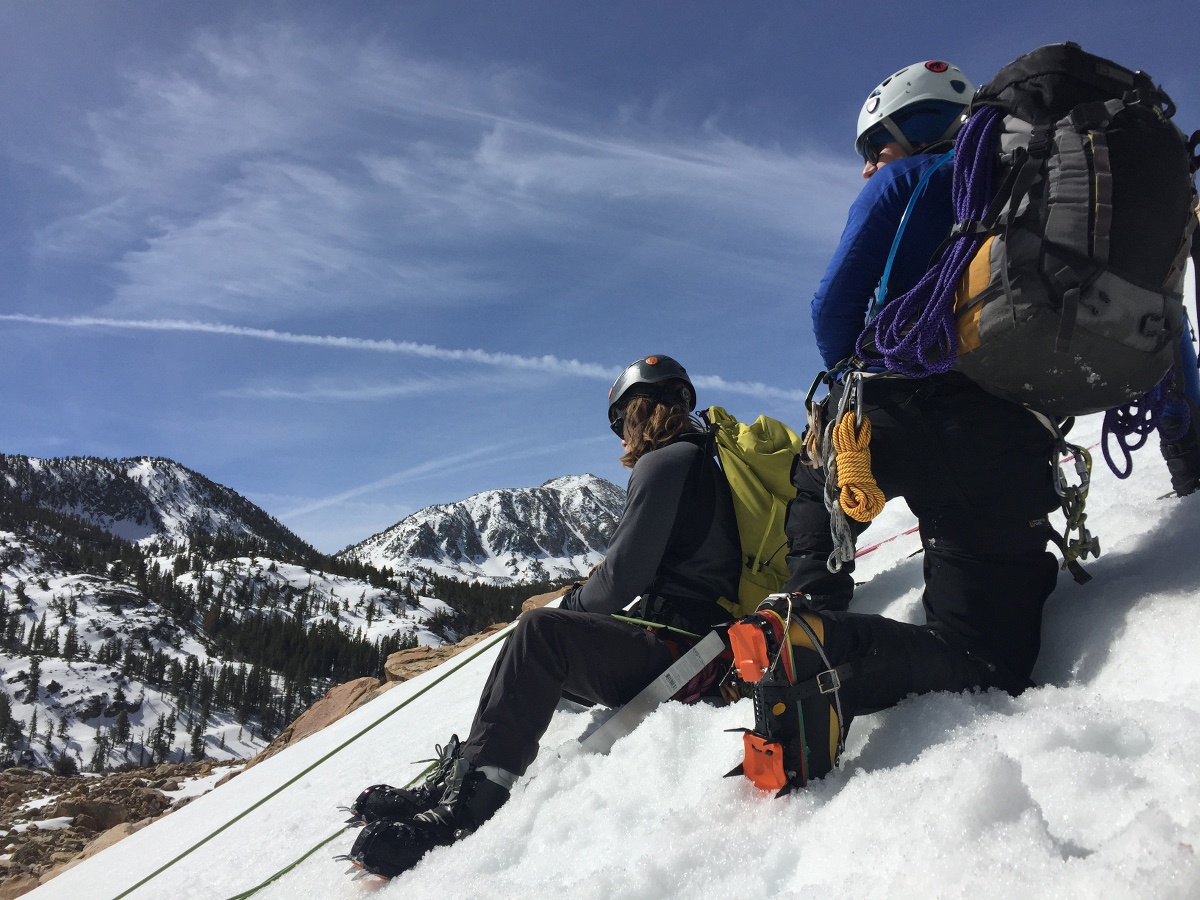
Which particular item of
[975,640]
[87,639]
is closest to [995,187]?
[975,640]

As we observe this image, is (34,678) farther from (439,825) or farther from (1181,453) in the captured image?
(1181,453)

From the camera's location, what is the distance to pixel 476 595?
190000 mm

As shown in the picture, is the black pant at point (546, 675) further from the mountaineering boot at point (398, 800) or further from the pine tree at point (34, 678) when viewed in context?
the pine tree at point (34, 678)

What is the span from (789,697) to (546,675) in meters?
1.54

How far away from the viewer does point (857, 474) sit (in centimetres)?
308

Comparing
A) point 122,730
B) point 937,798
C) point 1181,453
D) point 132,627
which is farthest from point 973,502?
point 132,627

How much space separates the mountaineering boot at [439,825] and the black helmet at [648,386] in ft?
7.63

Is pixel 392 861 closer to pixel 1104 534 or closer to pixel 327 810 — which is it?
pixel 327 810

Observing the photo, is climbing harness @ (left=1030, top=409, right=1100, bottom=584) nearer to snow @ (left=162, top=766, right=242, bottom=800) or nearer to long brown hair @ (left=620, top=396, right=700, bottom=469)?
long brown hair @ (left=620, top=396, right=700, bottom=469)

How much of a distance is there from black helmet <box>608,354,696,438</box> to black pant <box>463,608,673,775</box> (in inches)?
60.6

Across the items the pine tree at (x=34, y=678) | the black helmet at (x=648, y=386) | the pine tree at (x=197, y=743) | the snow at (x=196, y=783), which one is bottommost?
the pine tree at (x=197, y=743)

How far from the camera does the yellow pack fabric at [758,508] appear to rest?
4379mm

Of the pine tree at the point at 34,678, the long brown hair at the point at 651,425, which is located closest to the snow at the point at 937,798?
the long brown hair at the point at 651,425

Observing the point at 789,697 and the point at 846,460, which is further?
the point at 846,460
